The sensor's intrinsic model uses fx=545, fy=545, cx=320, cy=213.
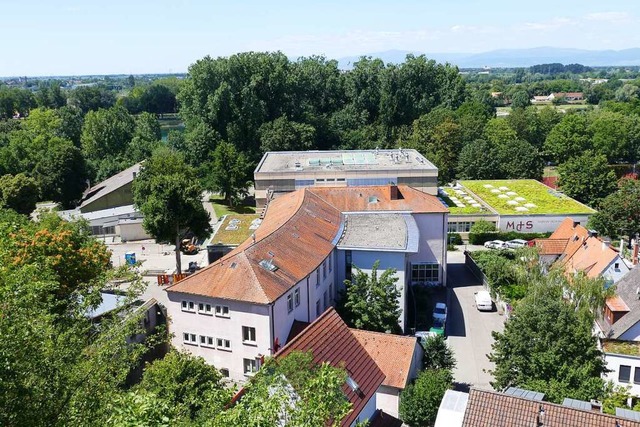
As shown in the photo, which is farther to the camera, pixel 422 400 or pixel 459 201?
pixel 459 201

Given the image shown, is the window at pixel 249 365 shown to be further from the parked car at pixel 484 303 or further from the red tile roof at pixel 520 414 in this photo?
the parked car at pixel 484 303

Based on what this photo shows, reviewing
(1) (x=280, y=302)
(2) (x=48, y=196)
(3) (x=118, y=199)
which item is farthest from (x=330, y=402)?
(2) (x=48, y=196)

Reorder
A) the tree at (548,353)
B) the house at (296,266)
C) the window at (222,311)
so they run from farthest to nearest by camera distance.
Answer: the window at (222,311), the house at (296,266), the tree at (548,353)

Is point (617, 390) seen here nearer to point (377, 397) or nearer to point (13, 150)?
point (377, 397)

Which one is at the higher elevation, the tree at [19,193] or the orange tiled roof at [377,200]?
the orange tiled roof at [377,200]

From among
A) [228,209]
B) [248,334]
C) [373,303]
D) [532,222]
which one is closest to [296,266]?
[248,334]

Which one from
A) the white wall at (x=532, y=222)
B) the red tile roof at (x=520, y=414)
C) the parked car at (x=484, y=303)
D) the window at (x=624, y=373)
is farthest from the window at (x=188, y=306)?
the white wall at (x=532, y=222)

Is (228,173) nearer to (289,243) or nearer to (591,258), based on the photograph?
(289,243)

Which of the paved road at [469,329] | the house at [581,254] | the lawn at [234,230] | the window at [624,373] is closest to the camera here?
the window at [624,373]
